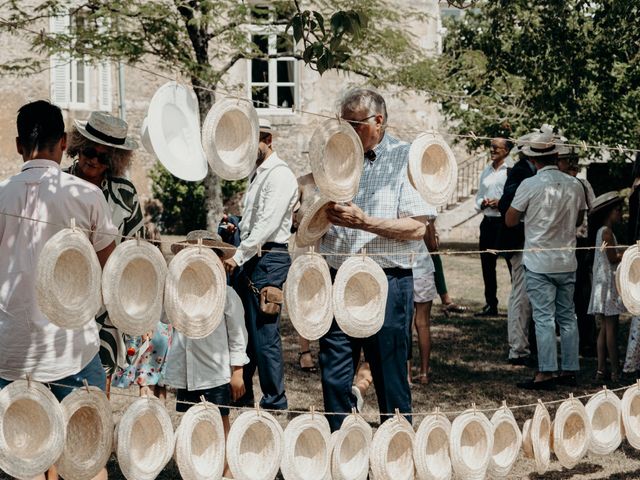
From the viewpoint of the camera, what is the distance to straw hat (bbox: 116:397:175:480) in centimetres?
378

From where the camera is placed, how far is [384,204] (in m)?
4.53

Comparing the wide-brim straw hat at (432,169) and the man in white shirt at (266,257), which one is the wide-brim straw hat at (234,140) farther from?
the man in white shirt at (266,257)

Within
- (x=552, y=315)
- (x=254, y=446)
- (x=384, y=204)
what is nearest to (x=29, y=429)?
(x=254, y=446)

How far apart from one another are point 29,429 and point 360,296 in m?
1.45

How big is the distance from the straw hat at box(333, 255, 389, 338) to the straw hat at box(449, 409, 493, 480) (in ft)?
1.87

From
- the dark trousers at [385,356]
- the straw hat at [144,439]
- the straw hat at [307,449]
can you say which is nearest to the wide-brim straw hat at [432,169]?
the dark trousers at [385,356]

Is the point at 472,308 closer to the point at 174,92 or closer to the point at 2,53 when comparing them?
the point at 174,92

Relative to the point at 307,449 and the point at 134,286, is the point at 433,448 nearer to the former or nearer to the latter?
the point at 307,449

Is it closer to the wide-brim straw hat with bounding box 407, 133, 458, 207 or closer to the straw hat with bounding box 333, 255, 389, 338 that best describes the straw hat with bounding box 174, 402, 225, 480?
the straw hat with bounding box 333, 255, 389, 338

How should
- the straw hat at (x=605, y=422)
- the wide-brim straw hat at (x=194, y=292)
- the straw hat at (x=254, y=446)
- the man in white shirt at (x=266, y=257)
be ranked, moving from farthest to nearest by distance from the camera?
the man in white shirt at (x=266, y=257) → the straw hat at (x=605, y=422) → the straw hat at (x=254, y=446) → the wide-brim straw hat at (x=194, y=292)

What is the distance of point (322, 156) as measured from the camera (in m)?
3.98

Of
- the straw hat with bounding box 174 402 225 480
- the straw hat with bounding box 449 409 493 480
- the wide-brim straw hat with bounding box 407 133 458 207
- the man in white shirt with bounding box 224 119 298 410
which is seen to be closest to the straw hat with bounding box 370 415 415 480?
the straw hat with bounding box 449 409 493 480

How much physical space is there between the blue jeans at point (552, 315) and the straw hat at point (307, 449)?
10.7 ft

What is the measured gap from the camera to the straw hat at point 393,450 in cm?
412
